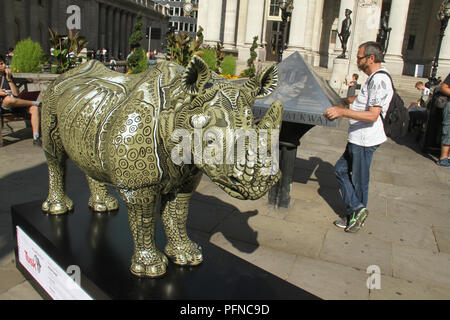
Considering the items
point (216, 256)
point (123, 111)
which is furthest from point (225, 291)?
point (123, 111)

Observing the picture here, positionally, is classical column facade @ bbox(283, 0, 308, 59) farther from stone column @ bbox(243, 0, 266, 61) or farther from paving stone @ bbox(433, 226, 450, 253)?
paving stone @ bbox(433, 226, 450, 253)

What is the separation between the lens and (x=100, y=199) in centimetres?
384

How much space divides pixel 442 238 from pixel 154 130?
478 cm

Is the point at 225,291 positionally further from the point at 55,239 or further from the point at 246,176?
the point at 55,239

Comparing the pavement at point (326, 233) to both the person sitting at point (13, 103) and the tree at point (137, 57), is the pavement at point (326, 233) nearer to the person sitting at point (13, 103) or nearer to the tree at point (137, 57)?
the person sitting at point (13, 103)

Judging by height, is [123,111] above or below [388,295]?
above

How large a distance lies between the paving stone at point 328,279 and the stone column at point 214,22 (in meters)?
28.6

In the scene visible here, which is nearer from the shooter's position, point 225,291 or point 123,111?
point 123,111

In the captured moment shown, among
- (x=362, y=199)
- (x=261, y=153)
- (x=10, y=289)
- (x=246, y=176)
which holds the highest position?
(x=261, y=153)

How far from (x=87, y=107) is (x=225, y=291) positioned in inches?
68.2

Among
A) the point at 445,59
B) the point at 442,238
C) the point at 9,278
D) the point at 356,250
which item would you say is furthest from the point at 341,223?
the point at 445,59

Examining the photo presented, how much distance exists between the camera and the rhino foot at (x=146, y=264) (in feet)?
9.00

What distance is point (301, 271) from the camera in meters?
4.03
